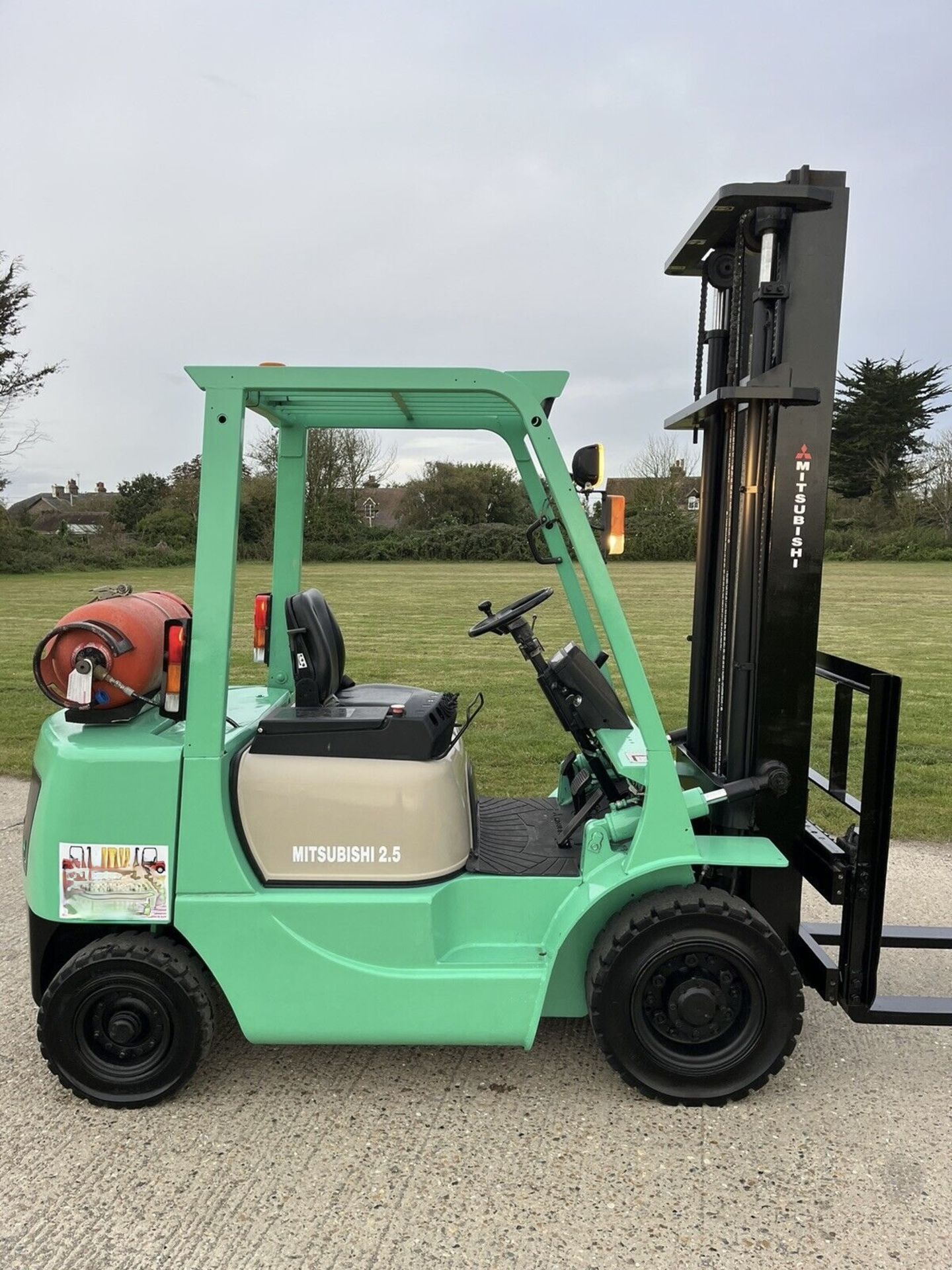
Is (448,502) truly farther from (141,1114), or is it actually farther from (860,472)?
(860,472)

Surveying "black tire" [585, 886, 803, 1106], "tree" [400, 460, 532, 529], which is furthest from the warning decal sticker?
"tree" [400, 460, 532, 529]

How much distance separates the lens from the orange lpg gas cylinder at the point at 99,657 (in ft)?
10.1

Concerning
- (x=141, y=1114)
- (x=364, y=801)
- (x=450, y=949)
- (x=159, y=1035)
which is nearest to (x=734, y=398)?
(x=364, y=801)

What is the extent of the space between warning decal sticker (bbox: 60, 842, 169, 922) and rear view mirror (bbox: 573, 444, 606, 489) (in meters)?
1.83

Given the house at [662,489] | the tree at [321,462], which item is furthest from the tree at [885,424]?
the tree at [321,462]

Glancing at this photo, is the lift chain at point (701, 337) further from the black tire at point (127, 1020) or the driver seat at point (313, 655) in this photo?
the black tire at point (127, 1020)

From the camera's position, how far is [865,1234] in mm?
2570

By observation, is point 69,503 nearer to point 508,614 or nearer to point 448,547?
point 448,547

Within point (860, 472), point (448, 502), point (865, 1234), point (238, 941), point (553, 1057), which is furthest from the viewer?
point (860, 472)

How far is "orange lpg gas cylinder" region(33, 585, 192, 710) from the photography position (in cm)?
309

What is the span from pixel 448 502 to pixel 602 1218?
2675 centimetres

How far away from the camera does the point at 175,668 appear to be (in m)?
3.04

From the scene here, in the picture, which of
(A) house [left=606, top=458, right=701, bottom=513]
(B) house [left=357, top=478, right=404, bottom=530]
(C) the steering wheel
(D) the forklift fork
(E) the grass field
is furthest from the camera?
(B) house [left=357, top=478, right=404, bottom=530]

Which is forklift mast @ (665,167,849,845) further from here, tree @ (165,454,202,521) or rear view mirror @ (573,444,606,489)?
tree @ (165,454,202,521)
